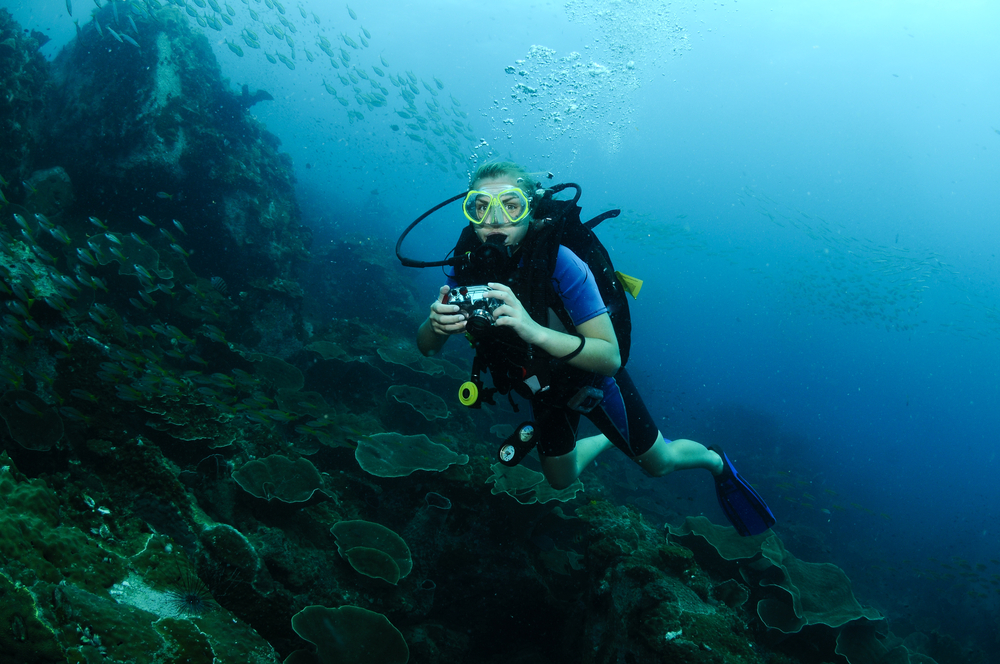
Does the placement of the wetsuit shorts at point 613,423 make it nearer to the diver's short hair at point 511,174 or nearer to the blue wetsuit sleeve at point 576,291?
the blue wetsuit sleeve at point 576,291

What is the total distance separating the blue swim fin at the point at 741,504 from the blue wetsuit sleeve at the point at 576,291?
133 inches

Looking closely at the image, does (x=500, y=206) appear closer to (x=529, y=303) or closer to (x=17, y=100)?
(x=529, y=303)

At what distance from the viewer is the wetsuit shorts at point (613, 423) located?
3.59 m

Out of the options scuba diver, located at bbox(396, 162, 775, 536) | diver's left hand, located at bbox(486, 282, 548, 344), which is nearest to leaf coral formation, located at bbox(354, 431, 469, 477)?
scuba diver, located at bbox(396, 162, 775, 536)

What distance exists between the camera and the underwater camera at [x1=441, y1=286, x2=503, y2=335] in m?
2.09

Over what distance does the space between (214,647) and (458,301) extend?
246 cm

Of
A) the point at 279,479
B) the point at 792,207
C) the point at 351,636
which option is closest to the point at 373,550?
the point at 351,636

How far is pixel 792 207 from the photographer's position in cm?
9756

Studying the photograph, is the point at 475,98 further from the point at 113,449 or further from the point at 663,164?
the point at 113,449

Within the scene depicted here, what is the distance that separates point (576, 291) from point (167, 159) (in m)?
12.3

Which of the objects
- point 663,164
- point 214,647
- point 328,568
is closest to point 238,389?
point 328,568

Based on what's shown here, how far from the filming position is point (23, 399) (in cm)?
387

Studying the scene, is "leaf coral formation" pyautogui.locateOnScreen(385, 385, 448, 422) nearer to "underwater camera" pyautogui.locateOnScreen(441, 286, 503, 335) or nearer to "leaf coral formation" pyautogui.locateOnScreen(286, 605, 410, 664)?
"leaf coral formation" pyautogui.locateOnScreen(286, 605, 410, 664)

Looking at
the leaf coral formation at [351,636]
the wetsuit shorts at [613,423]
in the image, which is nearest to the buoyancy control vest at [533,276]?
the wetsuit shorts at [613,423]
